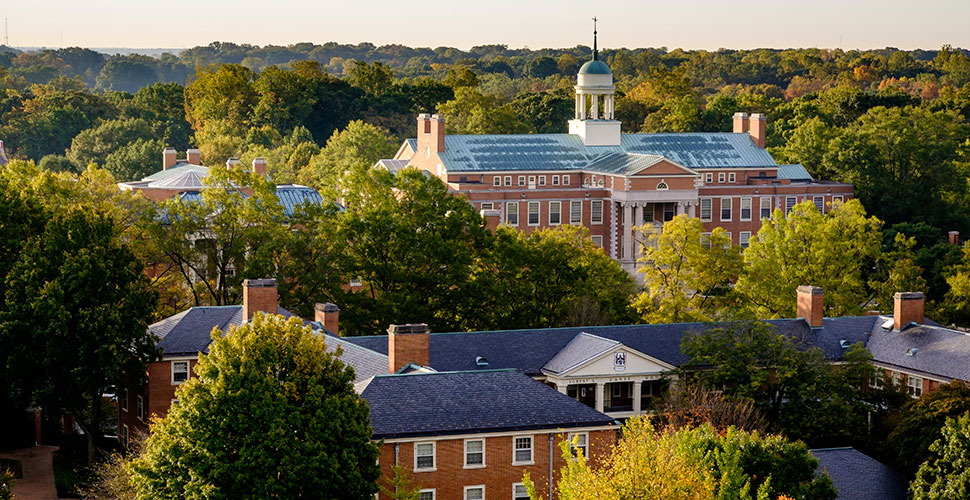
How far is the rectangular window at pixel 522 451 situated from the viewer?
165 ft

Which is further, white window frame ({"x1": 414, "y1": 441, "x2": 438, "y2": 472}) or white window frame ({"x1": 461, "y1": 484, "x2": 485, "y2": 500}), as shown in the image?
white window frame ({"x1": 461, "y1": 484, "x2": 485, "y2": 500})

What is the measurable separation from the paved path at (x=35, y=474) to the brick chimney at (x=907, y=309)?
34.2 metres

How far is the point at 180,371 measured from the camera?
60594 millimetres

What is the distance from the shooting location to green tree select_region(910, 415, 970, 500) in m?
49.2

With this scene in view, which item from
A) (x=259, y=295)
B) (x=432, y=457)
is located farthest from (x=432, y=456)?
(x=259, y=295)

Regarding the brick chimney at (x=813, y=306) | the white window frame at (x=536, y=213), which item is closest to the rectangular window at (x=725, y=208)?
the white window frame at (x=536, y=213)

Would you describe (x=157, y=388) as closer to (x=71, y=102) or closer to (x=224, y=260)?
(x=224, y=260)

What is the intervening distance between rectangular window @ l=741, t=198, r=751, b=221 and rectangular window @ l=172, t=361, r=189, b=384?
208ft

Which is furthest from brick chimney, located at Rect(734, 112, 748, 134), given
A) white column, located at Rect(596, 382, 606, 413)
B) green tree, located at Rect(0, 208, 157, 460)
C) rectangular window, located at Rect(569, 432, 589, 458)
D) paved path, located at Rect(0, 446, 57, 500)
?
rectangular window, located at Rect(569, 432, 589, 458)

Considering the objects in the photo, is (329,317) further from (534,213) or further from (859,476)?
(534,213)

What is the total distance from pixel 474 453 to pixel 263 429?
28.0 feet

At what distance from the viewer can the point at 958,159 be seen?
132750mm

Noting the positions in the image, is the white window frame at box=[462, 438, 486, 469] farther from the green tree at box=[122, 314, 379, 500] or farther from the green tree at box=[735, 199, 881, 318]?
the green tree at box=[735, 199, 881, 318]

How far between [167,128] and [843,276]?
4124 inches
